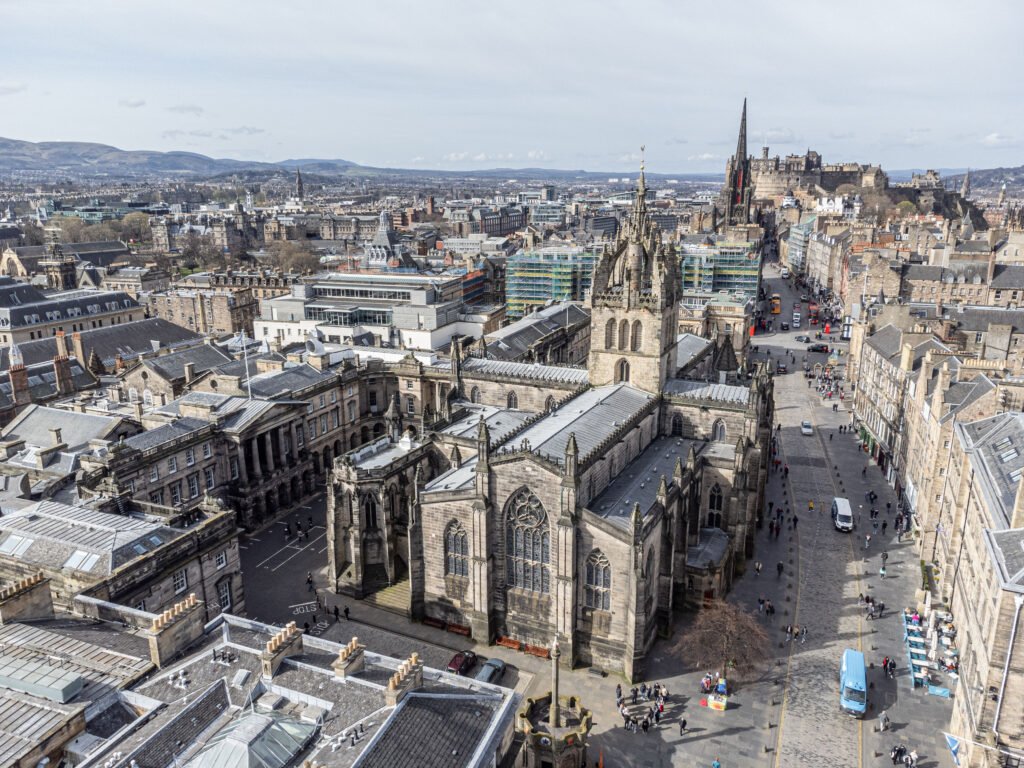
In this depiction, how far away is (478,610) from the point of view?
47.6 metres

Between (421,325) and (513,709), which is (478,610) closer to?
(513,709)

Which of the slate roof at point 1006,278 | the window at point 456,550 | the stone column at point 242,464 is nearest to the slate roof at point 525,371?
the window at point 456,550

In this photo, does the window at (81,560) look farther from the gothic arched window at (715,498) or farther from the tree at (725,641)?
the gothic arched window at (715,498)

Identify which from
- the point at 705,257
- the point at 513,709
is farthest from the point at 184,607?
the point at 705,257

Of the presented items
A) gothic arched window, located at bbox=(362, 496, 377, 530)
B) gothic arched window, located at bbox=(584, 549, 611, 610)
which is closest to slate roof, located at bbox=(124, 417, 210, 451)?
gothic arched window, located at bbox=(362, 496, 377, 530)

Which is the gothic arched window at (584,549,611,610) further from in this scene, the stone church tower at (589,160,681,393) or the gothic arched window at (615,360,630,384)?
the gothic arched window at (615,360,630,384)

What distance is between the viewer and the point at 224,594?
43.1 metres

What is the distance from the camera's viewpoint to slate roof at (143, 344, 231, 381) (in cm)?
7181

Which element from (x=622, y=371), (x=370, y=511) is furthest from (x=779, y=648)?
(x=370, y=511)

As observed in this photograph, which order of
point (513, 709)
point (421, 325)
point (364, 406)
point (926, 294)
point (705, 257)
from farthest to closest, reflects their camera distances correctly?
point (705, 257) < point (926, 294) < point (421, 325) < point (364, 406) < point (513, 709)

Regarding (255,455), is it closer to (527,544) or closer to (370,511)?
(370,511)

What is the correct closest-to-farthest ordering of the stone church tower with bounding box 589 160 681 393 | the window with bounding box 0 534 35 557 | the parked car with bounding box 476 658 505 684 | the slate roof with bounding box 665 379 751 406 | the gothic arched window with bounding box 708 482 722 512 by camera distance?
1. the window with bounding box 0 534 35 557
2. the parked car with bounding box 476 658 505 684
3. the gothic arched window with bounding box 708 482 722 512
4. the stone church tower with bounding box 589 160 681 393
5. the slate roof with bounding box 665 379 751 406

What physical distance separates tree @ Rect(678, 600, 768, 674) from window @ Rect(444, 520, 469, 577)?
15.0m

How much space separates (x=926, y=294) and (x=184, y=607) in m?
131
